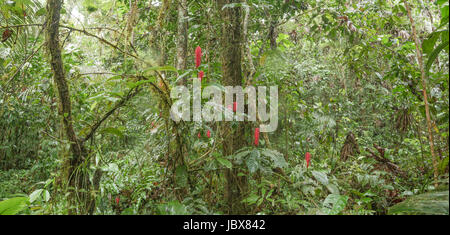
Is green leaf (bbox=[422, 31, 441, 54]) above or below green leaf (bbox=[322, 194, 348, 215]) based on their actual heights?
above

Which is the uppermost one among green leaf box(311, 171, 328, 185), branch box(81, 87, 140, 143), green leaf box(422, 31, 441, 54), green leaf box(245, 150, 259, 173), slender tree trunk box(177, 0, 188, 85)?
slender tree trunk box(177, 0, 188, 85)

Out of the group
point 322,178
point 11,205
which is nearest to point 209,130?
point 322,178

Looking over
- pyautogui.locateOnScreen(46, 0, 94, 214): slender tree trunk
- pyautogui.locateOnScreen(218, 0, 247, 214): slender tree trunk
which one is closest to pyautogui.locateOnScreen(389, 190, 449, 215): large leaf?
pyautogui.locateOnScreen(218, 0, 247, 214): slender tree trunk

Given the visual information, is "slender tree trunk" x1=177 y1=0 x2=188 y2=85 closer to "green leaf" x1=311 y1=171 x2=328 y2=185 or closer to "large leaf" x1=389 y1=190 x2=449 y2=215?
"green leaf" x1=311 y1=171 x2=328 y2=185

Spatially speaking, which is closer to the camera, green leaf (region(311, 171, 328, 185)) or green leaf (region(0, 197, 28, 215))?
green leaf (region(0, 197, 28, 215))

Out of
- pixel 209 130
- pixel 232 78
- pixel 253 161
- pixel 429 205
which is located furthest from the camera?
pixel 232 78

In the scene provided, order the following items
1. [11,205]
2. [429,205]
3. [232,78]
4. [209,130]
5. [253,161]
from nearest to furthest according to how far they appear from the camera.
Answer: [429,205]
[11,205]
[253,161]
[209,130]
[232,78]

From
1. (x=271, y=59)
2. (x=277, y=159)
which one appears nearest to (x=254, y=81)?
(x=271, y=59)

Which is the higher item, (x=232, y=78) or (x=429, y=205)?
(x=232, y=78)

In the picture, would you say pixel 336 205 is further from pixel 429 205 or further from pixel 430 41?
pixel 430 41

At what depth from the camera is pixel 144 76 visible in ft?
4.20
